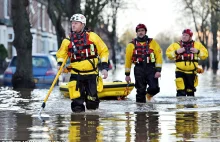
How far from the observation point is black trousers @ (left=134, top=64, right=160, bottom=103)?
16.0 meters

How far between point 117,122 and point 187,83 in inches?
272

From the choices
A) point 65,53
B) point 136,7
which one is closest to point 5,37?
point 136,7

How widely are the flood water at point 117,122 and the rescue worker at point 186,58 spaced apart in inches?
64.9

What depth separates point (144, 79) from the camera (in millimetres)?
16188

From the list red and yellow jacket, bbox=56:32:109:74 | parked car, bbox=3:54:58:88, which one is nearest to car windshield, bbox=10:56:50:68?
parked car, bbox=3:54:58:88

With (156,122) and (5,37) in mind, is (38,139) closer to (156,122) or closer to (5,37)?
(156,122)

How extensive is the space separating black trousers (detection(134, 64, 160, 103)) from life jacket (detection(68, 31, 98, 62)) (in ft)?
9.84

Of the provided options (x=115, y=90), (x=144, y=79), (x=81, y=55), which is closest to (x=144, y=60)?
(x=144, y=79)

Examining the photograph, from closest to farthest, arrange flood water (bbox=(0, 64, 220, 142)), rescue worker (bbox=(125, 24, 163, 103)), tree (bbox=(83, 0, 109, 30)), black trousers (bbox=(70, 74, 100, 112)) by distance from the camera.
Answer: flood water (bbox=(0, 64, 220, 142)), black trousers (bbox=(70, 74, 100, 112)), rescue worker (bbox=(125, 24, 163, 103)), tree (bbox=(83, 0, 109, 30))

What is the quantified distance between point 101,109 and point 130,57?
2439 mm

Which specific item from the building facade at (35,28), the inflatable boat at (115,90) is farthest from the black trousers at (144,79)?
the building facade at (35,28)

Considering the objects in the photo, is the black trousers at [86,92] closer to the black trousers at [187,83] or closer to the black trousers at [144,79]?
the black trousers at [144,79]

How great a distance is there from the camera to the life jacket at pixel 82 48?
43.0 ft

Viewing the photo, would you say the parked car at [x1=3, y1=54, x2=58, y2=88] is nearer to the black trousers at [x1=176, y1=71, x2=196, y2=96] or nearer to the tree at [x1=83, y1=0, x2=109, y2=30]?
the black trousers at [x1=176, y1=71, x2=196, y2=96]
